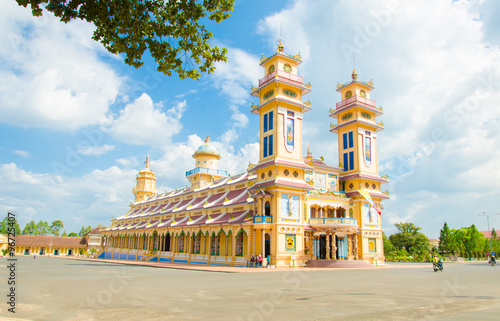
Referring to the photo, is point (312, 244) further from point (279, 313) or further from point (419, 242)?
point (419, 242)

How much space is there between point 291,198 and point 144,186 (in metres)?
51.7

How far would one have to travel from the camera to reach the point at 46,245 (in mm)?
78625

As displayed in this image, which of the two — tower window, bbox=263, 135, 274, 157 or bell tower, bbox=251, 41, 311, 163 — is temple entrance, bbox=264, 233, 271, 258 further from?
tower window, bbox=263, 135, 274, 157

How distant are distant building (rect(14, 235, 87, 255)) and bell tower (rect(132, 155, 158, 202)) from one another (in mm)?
21126

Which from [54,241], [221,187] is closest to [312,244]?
[221,187]

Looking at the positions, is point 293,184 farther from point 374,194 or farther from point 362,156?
point 374,194

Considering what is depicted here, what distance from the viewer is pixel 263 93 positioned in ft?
127

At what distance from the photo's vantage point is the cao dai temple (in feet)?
112

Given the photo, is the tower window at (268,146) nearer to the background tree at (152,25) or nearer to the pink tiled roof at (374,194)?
the pink tiled roof at (374,194)

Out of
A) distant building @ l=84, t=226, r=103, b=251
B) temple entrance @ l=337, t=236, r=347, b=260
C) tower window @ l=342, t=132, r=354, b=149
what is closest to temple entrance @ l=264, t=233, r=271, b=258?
temple entrance @ l=337, t=236, r=347, b=260

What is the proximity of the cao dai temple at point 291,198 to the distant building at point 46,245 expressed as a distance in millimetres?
42784

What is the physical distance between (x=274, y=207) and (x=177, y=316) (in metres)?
26.1

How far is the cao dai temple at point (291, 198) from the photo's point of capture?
112ft

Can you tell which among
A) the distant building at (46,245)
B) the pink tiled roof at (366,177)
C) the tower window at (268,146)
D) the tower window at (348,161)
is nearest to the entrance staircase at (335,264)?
the pink tiled roof at (366,177)
